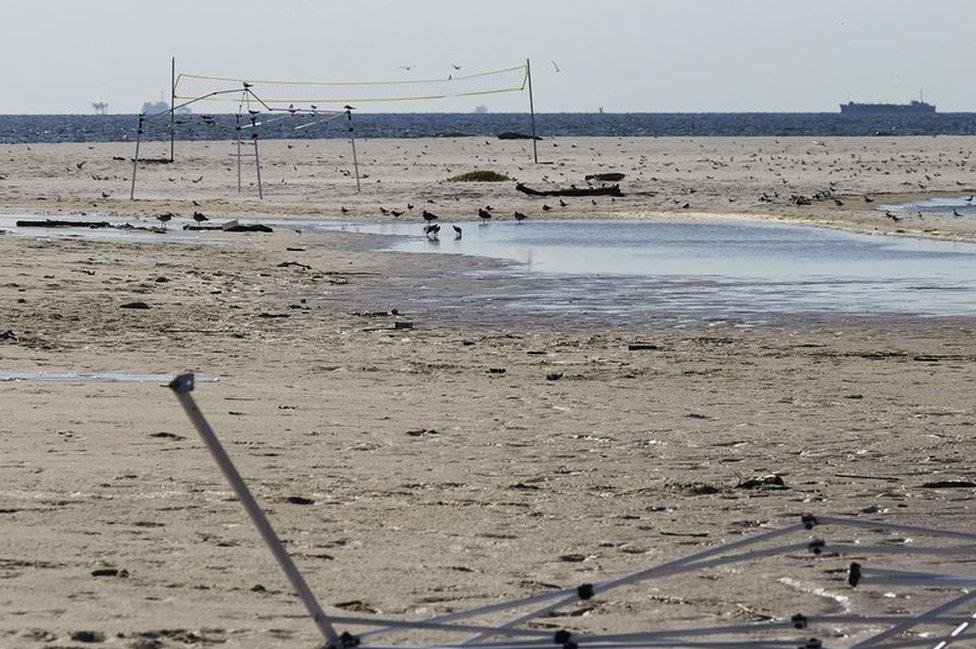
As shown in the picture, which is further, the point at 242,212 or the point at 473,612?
the point at 242,212

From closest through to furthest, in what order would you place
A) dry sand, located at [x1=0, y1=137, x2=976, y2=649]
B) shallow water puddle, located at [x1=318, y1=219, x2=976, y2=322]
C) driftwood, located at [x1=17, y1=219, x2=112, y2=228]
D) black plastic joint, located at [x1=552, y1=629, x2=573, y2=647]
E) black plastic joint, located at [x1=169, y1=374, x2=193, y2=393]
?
black plastic joint, located at [x1=169, y1=374, x2=193, y2=393] → black plastic joint, located at [x1=552, y1=629, x2=573, y2=647] → dry sand, located at [x1=0, y1=137, x2=976, y2=649] → shallow water puddle, located at [x1=318, y1=219, x2=976, y2=322] → driftwood, located at [x1=17, y1=219, x2=112, y2=228]

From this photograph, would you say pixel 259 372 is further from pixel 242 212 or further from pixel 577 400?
pixel 242 212

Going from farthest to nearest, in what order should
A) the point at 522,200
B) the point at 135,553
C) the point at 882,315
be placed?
1. the point at 522,200
2. the point at 882,315
3. the point at 135,553

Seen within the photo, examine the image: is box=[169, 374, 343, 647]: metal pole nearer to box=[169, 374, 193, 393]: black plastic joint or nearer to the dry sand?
box=[169, 374, 193, 393]: black plastic joint

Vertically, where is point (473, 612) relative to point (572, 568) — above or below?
above

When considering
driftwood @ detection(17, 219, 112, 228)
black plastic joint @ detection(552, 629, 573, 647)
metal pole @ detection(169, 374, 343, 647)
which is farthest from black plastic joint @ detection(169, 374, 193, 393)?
driftwood @ detection(17, 219, 112, 228)

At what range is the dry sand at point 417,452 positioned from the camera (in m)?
5.88

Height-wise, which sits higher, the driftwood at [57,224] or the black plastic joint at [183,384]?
the black plastic joint at [183,384]

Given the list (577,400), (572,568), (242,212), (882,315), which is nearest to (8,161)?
(242,212)

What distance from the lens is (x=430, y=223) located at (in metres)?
30.4

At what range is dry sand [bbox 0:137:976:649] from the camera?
5.88 metres

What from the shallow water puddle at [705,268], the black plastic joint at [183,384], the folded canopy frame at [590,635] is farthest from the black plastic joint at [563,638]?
the shallow water puddle at [705,268]

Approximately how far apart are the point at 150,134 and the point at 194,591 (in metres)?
107

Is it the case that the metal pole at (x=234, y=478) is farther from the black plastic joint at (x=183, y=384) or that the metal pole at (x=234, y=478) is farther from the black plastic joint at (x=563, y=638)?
the black plastic joint at (x=563, y=638)
